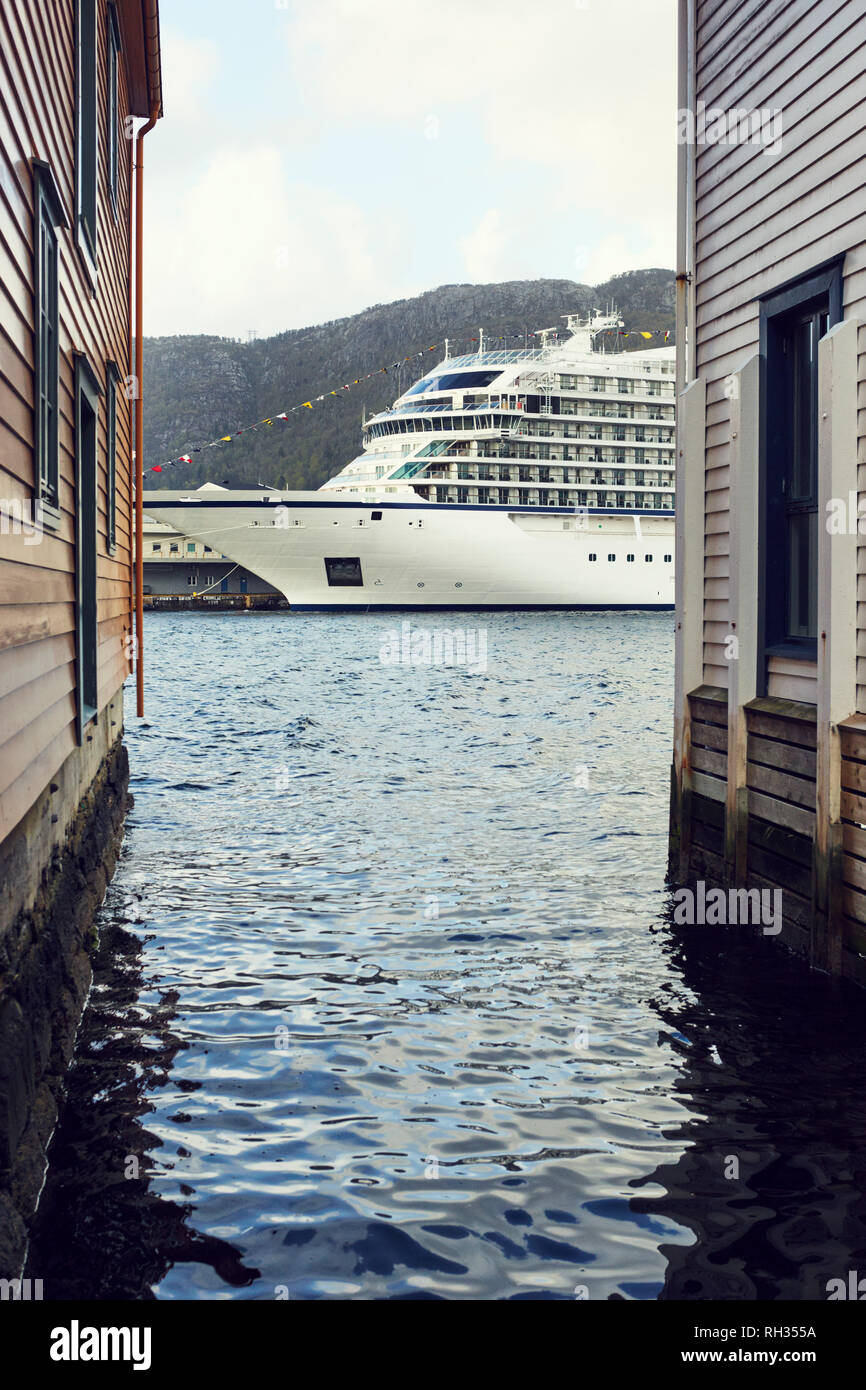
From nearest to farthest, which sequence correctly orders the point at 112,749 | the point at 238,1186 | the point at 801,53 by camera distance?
1. the point at 238,1186
2. the point at 801,53
3. the point at 112,749

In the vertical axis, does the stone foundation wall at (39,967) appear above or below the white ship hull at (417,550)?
below

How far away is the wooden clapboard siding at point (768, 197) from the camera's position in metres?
6.48

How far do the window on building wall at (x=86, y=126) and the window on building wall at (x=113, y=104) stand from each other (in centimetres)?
187

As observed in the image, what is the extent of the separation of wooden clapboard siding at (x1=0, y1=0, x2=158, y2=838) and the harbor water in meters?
1.51

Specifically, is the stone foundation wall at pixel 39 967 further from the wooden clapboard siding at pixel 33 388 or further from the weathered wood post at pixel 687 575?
the weathered wood post at pixel 687 575

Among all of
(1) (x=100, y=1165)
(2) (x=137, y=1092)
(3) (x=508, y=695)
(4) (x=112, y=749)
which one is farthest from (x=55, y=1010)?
(3) (x=508, y=695)

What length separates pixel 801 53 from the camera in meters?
7.05

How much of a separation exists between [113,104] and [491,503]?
5367 centimetres

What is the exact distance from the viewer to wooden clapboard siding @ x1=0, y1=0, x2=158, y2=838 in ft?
16.1

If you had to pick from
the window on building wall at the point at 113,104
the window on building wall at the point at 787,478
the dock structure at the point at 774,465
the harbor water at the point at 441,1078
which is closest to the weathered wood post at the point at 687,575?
the dock structure at the point at 774,465

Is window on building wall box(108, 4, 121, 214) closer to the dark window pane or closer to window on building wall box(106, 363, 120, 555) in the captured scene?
window on building wall box(106, 363, 120, 555)
